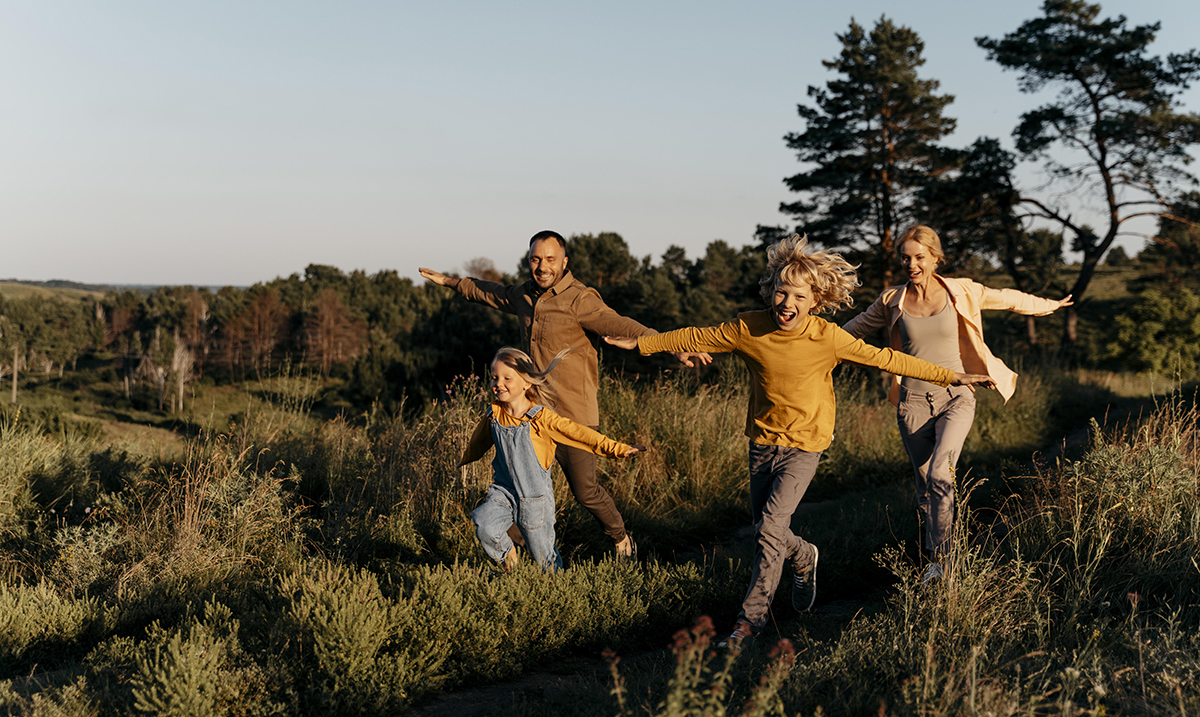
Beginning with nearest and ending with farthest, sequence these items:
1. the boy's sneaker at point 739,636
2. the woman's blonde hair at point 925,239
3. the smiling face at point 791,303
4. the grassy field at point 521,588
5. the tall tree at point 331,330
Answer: the grassy field at point 521,588
the boy's sneaker at point 739,636
the smiling face at point 791,303
the woman's blonde hair at point 925,239
the tall tree at point 331,330

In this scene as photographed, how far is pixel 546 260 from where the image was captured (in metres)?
4.54

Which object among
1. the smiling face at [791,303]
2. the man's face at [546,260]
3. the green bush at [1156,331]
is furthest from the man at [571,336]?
the green bush at [1156,331]

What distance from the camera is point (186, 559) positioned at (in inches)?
168

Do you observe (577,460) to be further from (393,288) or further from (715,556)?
(393,288)

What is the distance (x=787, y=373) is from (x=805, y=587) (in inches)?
49.5

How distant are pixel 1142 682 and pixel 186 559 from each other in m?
4.52

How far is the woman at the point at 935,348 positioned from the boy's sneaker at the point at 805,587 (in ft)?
2.64

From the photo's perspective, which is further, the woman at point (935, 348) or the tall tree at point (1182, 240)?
the tall tree at point (1182, 240)

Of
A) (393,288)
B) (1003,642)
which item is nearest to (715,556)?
(1003,642)

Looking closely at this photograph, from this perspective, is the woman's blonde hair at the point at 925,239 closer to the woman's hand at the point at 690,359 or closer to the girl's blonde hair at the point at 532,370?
the woman's hand at the point at 690,359

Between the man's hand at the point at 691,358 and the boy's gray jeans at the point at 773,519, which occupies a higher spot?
the man's hand at the point at 691,358

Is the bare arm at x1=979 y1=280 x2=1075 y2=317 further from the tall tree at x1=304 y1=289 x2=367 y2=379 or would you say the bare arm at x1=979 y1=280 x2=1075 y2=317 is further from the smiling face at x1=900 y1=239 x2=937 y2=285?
the tall tree at x1=304 y1=289 x2=367 y2=379

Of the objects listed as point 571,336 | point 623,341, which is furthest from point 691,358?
point 571,336

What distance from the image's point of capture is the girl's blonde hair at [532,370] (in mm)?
4168
